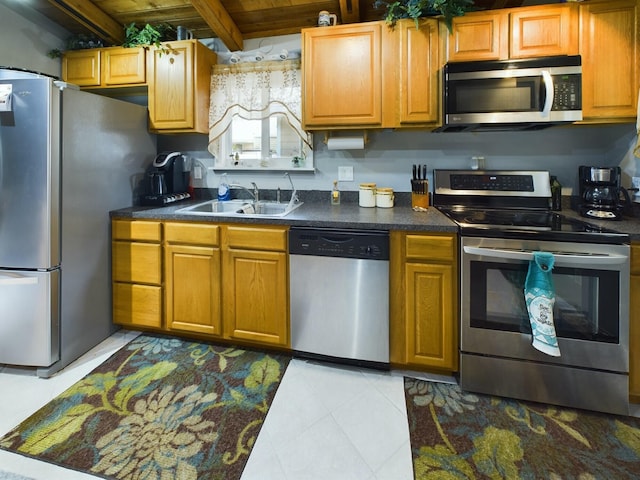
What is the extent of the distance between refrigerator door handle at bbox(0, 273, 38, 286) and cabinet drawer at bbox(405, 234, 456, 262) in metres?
2.11

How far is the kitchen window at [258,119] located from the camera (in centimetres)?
249

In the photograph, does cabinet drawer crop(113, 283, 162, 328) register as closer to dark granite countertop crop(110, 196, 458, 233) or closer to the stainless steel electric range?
dark granite countertop crop(110, 196, 458, 233)

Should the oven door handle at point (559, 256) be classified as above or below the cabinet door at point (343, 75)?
below

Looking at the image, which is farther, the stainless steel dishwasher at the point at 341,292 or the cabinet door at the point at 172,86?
the cabinet door at the point at 172,86

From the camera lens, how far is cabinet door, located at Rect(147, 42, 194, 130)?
2443 mm

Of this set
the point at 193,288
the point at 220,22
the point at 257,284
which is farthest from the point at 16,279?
the point at 220,22

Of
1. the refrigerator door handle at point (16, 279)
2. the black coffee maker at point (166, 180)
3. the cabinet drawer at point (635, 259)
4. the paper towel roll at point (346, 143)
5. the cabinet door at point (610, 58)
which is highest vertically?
the cabinet door at point (610, 58)

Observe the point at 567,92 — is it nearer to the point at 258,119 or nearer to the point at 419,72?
the point at 419,72

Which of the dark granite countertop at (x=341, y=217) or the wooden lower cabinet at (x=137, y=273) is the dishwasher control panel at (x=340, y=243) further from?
the wooden lower cabinet at (x=137, y=273)

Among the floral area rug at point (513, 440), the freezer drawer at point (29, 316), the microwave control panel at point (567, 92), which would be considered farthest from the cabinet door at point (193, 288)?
the microwave control panel at point (567, 92)

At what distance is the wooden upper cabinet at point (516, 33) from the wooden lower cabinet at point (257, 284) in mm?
1591

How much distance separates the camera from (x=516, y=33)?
1.94 meters

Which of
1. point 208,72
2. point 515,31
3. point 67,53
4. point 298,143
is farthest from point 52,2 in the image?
point 515,31

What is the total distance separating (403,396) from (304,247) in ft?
3.16
